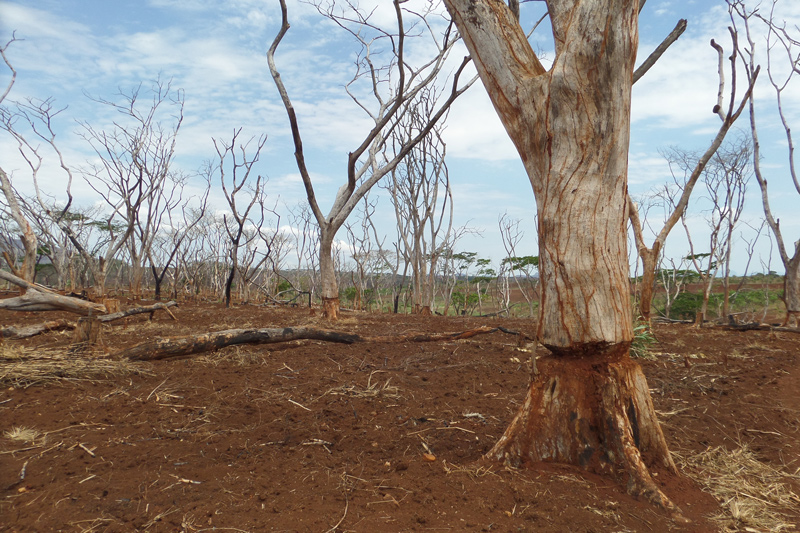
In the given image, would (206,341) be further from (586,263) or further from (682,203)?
(682,203)

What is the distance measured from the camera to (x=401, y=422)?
2721 mm

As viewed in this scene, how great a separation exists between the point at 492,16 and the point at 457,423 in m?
2.29

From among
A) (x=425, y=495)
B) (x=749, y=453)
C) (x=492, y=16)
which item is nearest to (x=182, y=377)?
(x=425, y=495)

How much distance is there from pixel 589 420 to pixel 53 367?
12.5 ft

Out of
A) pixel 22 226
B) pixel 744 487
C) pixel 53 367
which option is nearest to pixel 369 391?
pixel 744 487

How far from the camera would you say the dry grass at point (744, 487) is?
1781mm

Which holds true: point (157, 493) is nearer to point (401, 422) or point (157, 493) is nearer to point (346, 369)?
point (401, 422)

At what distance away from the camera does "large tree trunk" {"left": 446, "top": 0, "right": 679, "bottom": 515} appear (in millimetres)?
2041

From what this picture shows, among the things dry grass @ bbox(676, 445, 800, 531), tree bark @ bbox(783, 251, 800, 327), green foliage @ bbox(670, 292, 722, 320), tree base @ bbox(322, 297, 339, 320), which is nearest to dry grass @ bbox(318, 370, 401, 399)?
dry grass @ bbox(676, 445, 800, 531)

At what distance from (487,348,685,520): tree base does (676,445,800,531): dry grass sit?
0.24 meters

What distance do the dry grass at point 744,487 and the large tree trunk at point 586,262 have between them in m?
0.28

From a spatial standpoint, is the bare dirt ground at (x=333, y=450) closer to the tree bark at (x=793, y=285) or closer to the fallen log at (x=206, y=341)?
the fallen log at (x=206, y=341)

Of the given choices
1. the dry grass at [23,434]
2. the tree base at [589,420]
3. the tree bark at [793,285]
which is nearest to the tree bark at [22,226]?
the dry grass at [23,434]

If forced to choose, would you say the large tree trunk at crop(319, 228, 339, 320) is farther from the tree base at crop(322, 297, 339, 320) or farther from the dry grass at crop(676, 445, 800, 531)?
the dry grass at crop(676, 445, 800, 531)
